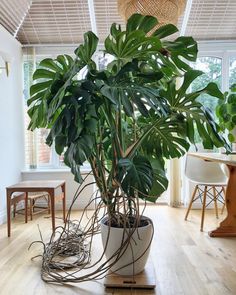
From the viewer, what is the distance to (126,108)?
1663 millimetres

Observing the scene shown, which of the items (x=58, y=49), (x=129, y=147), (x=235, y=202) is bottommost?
(x=235, y=202)

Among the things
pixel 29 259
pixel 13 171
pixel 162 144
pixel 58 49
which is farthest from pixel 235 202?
pixel 58 49

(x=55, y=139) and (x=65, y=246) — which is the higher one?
(x=55, y=139)

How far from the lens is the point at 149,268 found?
87.6 inches

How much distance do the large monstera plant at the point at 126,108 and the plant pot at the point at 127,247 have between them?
0.58ft

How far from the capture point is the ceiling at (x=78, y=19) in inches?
151

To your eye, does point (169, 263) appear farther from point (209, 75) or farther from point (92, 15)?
point (92, 15)

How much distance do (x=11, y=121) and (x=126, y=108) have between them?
273 cm

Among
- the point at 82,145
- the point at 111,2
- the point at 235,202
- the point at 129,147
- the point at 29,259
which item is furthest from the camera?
the point at 111,2

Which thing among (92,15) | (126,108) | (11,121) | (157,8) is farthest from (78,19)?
(126,108)

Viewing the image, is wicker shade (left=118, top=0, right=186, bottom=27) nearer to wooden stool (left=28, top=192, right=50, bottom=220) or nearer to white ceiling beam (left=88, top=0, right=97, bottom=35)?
white ceiling beam (left=88, top=0, right=97, bottom=35)

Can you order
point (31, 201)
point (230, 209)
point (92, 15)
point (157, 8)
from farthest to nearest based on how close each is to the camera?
point (92, 15) → point (31, 201) → point (230, 209) → point (157, 8)

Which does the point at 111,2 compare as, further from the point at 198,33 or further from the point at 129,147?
the point at 129,147

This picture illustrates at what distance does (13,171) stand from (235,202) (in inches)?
108
